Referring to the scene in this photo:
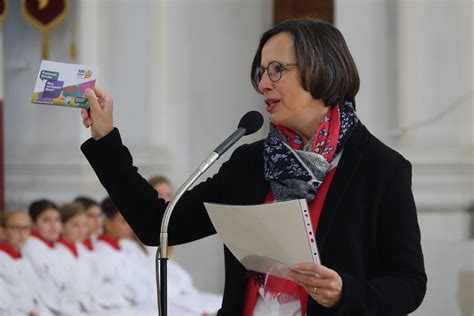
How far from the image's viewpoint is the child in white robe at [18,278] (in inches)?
223

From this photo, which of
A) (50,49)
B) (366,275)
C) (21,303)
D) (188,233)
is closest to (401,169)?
(366,275)

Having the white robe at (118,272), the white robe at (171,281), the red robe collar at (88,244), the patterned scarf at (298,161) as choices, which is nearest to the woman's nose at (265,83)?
the patterned scarf at (298,161)

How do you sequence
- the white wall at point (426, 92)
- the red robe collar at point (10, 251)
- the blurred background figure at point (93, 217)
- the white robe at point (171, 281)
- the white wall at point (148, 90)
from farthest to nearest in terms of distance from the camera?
the white wall at point (148, 90)
the white wall at point (426, 92)
the blurred background figure at point (93, 217)
the white robe at point (171, 281)
the red robe collar at point (10, 251)

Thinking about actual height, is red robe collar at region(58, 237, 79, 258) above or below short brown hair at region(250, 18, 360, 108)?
below

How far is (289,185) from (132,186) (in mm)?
405

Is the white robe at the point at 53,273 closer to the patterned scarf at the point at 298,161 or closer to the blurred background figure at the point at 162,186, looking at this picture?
the blurred background figure at the point at 162,186

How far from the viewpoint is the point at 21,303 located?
5.70 meters

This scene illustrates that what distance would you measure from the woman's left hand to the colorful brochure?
2.36ft

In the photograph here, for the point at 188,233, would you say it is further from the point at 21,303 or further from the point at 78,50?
the point at 78,50

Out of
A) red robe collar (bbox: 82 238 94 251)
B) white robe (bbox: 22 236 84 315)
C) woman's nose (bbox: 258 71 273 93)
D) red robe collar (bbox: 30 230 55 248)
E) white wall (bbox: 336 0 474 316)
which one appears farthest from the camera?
white wall (bbox: 336 0 474 316)

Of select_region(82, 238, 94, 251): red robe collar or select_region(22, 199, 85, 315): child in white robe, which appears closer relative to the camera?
select_region(22, 199, 85, 315): child in white robe

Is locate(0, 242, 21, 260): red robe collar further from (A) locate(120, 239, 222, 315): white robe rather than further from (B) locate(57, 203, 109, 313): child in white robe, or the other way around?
(A) locate(120, 239, 222, 315): white robe

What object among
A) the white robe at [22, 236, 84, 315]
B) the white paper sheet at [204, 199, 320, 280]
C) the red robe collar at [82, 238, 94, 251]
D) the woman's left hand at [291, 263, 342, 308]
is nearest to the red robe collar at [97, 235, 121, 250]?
the red robe collar at [82, 238, 94, 251]

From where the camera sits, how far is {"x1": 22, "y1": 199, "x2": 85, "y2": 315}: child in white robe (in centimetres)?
611
